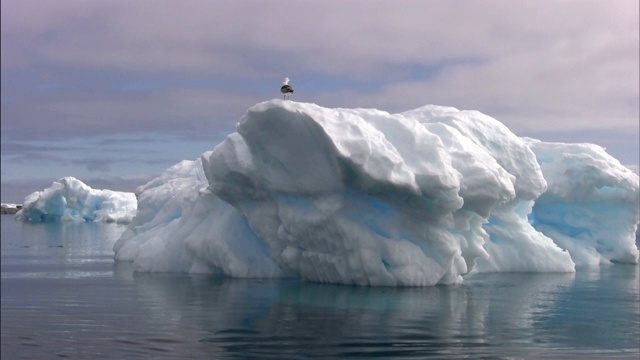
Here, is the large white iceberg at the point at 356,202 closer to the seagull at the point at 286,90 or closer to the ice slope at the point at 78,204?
the seagull at the point at 286,90

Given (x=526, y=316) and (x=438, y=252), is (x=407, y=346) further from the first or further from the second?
(x=438, y=252)

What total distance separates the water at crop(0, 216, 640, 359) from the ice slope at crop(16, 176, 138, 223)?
137 feet

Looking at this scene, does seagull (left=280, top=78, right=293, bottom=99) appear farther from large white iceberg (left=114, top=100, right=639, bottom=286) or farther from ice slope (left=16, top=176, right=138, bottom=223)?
ice slope (left=16, top=176, right=138, bottom=223)

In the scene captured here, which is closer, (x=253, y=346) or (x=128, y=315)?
(x=253, y=346)

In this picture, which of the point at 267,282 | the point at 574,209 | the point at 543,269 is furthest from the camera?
the point at 574,209

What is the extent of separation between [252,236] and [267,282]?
1638mm

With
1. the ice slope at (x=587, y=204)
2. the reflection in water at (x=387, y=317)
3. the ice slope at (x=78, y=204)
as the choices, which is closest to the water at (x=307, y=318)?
the reflection in water at (x=387, y=317)

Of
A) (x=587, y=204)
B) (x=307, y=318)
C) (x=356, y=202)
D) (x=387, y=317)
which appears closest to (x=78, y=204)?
(x=587, y=204)

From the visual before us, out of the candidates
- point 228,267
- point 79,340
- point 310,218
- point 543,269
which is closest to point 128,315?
point 79,340

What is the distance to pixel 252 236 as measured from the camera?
874 inches

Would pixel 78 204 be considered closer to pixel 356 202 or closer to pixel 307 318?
pixel 356 202

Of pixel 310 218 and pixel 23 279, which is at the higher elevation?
pixel 310 218

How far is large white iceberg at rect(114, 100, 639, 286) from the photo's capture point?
18.8 metres

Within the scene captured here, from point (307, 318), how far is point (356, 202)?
481 cm
